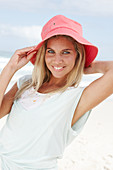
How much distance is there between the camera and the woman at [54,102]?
1693mm

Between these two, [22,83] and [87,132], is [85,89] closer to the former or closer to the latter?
[22,83]

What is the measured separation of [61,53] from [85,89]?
0.33 metres

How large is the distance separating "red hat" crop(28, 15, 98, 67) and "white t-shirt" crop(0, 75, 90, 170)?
0.33 metres

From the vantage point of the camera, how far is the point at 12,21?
3894 cm

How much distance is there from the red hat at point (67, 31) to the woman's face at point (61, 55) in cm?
7

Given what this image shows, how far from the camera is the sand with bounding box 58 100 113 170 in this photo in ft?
11.4

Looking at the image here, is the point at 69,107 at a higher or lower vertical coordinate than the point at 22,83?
lower

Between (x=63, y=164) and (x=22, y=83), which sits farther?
A: (x=63, y=164)

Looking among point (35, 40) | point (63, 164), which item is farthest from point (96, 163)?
point (35, 40)

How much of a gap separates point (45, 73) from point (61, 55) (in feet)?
1.17

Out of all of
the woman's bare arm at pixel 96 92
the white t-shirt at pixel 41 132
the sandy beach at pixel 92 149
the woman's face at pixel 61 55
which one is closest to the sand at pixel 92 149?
the sandy beach at pixel 92 149

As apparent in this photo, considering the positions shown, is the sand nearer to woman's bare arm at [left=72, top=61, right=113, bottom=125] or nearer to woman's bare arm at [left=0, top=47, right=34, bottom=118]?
woman's bare arm at [left=0, top=47, right=34, bottom=118]

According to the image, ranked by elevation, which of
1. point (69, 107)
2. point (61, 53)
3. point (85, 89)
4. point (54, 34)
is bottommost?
point (69, 107)

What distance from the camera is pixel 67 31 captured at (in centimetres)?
173
